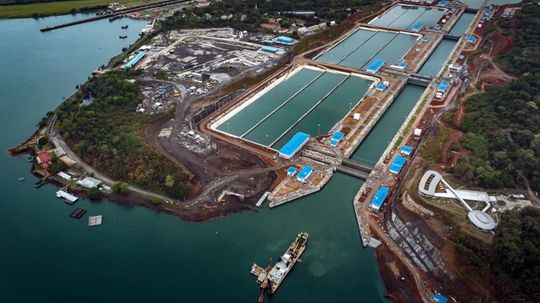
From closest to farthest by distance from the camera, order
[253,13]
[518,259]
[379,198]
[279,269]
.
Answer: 1. [518,259]
2. [279,269]
3. [379,198]
4. [253,13]

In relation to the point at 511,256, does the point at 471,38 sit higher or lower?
higher

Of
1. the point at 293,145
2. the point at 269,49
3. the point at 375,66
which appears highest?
the point at 269,49

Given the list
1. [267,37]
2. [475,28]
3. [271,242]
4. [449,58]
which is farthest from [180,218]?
[475,28]

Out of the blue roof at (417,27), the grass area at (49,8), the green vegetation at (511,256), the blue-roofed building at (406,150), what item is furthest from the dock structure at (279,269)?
the grass area at (49,8)

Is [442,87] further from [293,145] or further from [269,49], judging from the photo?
[269,49]

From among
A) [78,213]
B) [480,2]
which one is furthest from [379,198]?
[480,2]

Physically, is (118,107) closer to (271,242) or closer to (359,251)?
(271,242)

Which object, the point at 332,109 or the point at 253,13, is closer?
the point at 332,109
